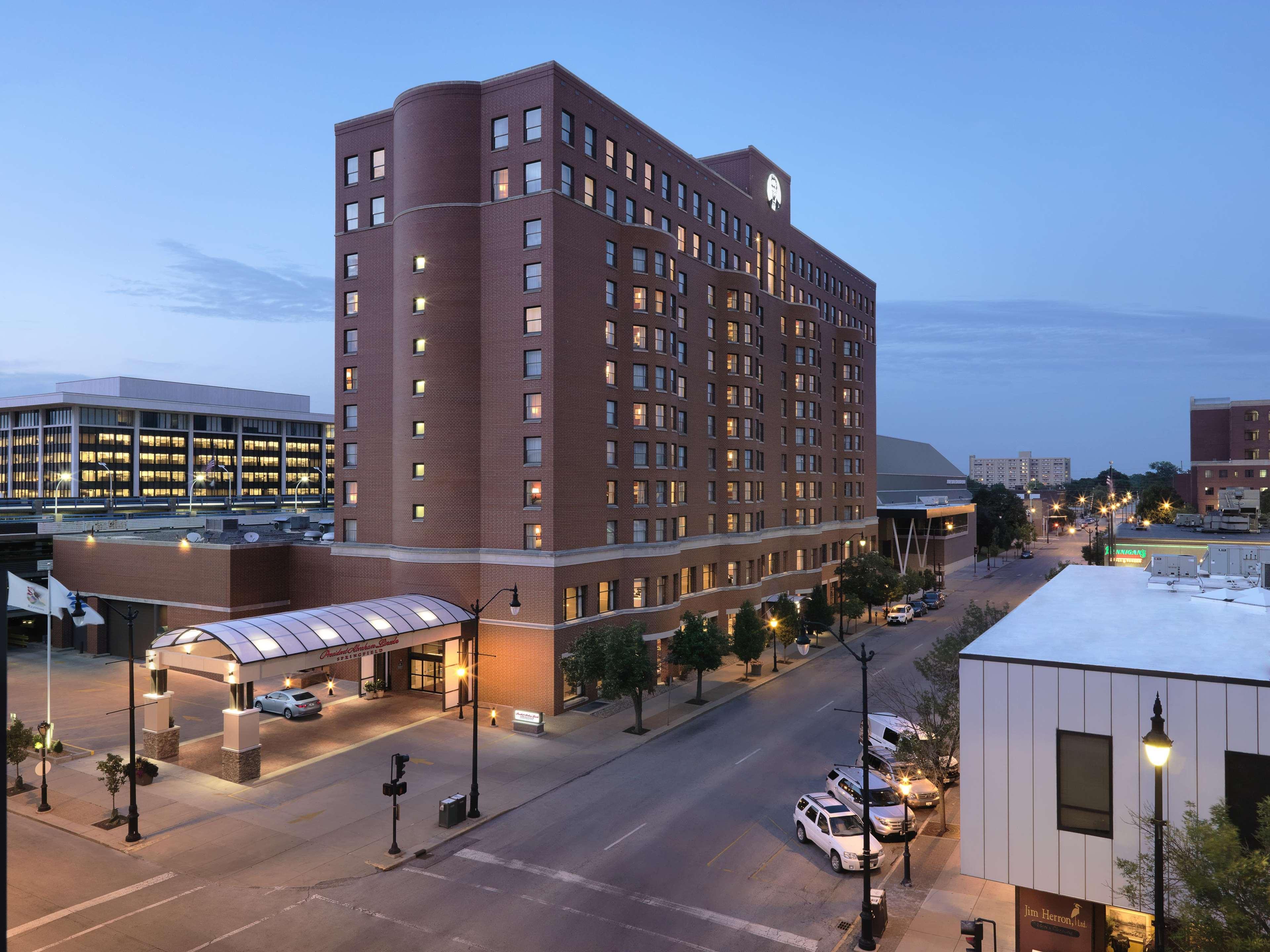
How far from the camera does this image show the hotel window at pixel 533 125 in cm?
4431

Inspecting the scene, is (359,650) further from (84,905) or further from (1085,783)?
(1085,783)

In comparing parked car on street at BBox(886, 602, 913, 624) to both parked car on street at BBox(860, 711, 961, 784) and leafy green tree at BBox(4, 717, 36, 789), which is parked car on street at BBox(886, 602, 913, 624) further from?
leafy green tree at BBox(4, 717, 36, 789)

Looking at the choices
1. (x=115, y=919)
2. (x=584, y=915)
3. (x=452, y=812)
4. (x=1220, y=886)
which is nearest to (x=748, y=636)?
(x=452, y=812)

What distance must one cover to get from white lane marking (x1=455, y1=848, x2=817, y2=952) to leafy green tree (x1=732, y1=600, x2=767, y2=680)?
26.9 metres

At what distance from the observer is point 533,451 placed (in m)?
44.6

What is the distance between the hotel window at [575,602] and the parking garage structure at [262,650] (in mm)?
5844

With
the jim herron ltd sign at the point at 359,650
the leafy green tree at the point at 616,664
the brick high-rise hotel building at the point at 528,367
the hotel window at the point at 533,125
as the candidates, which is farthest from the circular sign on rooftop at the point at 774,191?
the jim herron ltd sign at the point at 359,650

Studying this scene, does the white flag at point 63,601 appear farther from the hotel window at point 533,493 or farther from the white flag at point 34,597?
the hotel window at point 533,493

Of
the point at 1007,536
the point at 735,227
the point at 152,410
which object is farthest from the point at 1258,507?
the point at 152,410

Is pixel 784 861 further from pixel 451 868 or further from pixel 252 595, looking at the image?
pixel 252 595

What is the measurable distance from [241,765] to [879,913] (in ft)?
82.3

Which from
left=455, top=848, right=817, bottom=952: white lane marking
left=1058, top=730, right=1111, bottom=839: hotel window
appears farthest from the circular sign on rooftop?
left=1058, top=730, right=1111, bottom=839: hotel window

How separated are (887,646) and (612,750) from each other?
109ft

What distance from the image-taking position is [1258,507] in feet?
288
